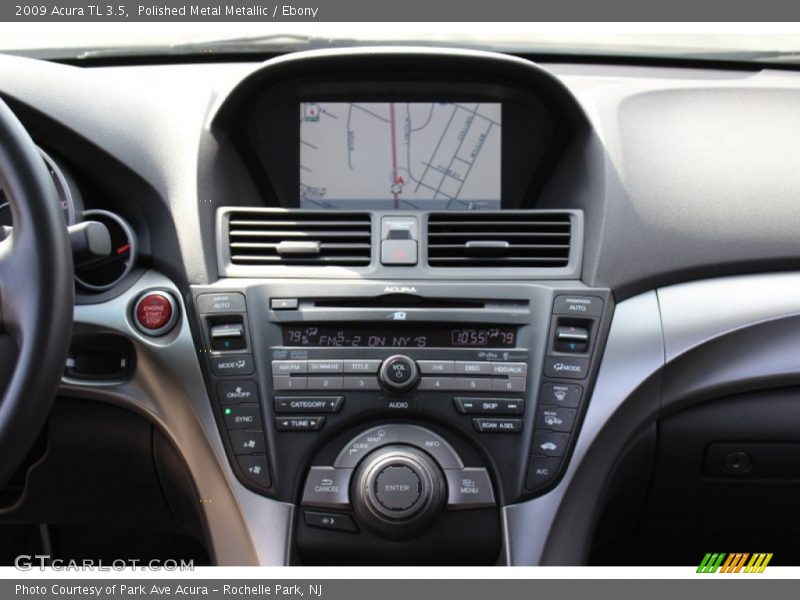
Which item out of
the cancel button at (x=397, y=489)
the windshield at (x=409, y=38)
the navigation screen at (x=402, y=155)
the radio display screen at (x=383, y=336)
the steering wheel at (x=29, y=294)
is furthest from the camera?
the windshield at (x=409, y=38)

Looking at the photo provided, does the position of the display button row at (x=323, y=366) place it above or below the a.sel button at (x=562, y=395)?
above

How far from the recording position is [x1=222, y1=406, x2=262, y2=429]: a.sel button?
177cm

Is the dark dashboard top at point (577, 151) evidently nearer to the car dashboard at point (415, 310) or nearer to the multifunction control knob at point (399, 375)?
the car dashboard at point (415, 310)

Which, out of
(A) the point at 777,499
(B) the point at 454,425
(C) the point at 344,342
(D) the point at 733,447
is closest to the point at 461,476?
(B) the point at 454,425

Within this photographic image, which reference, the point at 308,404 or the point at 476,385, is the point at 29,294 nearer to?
the point at 308,404

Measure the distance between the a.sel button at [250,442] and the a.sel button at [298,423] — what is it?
4 cm

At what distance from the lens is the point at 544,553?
1.76 m

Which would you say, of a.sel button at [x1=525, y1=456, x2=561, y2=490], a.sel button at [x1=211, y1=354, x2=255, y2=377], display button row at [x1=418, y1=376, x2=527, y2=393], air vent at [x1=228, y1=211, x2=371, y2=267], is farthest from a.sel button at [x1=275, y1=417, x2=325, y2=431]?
a.sel button at [x1=525, y1=456, x2=561, y2=490]

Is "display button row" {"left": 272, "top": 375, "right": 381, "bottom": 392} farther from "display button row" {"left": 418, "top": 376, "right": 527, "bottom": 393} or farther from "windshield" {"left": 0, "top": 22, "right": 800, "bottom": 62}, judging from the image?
"windshield" {"left": 0, "top": 22, "right": 800, "bottom": 62}

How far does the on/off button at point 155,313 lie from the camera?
180cm

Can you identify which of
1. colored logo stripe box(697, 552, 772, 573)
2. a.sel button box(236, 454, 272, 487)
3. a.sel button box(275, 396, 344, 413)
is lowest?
colored logo stripe box(697, 552, 772, 573)

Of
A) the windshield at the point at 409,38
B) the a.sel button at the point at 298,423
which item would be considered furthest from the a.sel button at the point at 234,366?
the windshield at the point at 409,38

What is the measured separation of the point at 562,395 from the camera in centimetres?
177

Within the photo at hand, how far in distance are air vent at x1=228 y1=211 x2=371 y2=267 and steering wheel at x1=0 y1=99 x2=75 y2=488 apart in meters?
0.49
